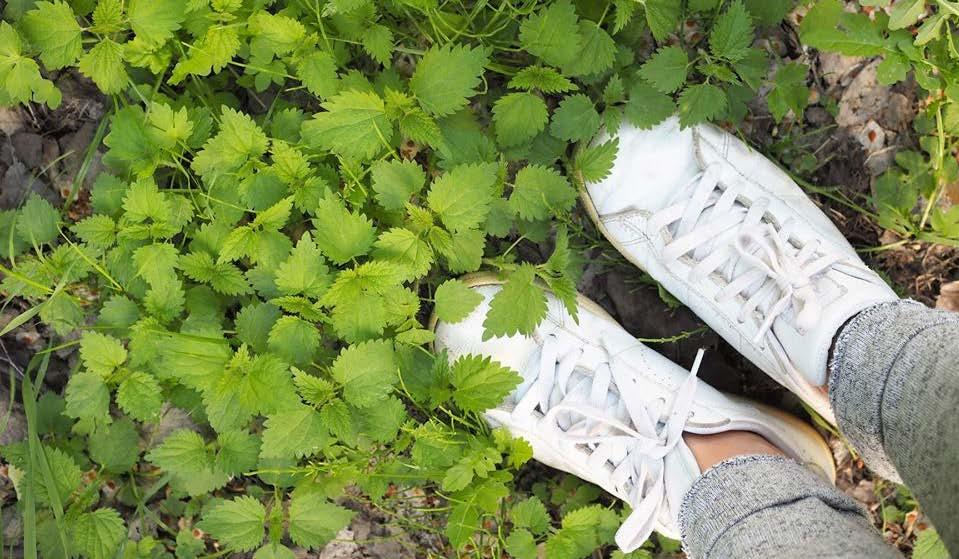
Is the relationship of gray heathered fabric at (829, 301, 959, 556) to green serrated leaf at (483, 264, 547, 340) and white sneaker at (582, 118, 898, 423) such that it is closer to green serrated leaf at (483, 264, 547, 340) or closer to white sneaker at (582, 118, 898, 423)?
white sneaker at (582, 118, 898, 423)

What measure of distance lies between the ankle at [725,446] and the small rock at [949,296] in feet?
2.28

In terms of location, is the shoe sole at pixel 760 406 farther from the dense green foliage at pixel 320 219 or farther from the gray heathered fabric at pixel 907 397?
the gray heathered fabric at pixel 907 397

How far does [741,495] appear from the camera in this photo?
159 cm

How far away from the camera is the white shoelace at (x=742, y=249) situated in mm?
1857

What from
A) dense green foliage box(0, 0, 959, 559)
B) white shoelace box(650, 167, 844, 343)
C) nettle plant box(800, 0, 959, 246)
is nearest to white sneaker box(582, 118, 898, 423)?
white shoelace box(650, 167, 844, 343)

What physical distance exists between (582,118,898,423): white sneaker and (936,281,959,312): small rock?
39cm

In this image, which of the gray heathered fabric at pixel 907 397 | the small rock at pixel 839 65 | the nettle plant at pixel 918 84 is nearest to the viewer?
the gray heathered fabric at pixel 907 397

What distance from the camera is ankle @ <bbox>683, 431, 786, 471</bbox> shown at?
1775mm

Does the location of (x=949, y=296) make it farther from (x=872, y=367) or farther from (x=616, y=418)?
(x=616, y=418)

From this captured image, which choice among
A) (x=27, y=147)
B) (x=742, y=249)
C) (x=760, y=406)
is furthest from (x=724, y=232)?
(x=27, y=147)

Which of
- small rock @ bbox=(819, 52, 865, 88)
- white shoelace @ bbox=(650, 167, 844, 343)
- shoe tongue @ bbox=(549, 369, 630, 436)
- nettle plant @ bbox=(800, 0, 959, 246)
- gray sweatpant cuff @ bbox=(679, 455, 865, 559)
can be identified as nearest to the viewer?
gray sweatpant cuff @ bbox=(679, 455, 865, 559)

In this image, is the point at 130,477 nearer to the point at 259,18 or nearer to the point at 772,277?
the point at 259,18

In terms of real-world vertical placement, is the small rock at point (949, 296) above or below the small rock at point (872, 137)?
below

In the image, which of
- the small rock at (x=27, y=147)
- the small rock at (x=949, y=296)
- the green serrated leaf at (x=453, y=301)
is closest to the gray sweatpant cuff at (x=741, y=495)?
the green serrated leaf at (x=453, y=301)
